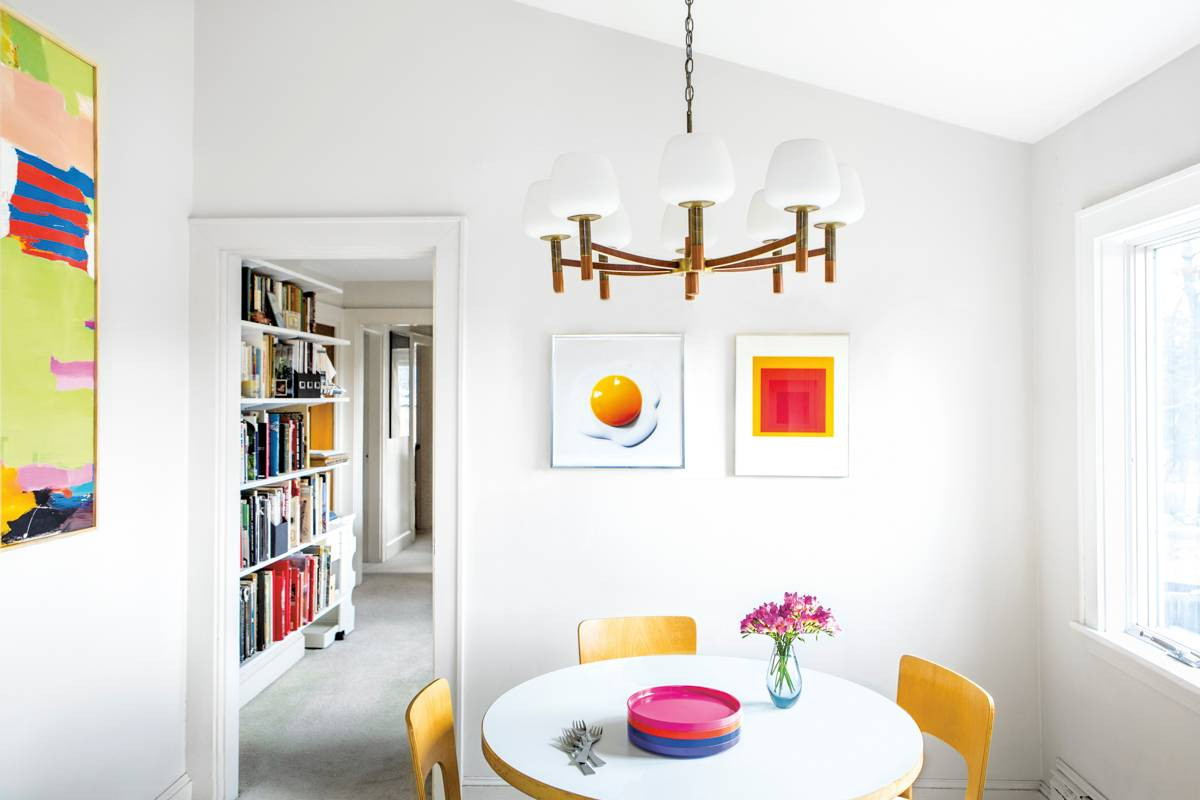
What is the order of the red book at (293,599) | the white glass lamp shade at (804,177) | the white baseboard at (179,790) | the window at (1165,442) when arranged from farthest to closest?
the red book at (293,599)
the white baseboard at (179,790)
the window at (1165,442)
the white glass lamp shade at (804,177)

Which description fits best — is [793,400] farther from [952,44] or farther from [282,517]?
[282,517]

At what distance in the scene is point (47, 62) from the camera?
2.23m

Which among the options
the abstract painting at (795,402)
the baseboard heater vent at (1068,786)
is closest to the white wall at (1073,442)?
the baseboard heater vent at (1068,786)

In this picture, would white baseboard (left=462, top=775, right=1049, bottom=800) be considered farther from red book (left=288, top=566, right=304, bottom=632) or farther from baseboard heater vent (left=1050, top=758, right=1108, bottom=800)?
red book (left=288, top=566, right=304, bottom=632)

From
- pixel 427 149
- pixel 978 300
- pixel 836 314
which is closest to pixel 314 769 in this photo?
pixel 427 149

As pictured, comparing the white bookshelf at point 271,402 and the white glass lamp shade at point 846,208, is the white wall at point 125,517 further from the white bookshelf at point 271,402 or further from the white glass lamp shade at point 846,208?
the white glass lamp shade at point 846,208

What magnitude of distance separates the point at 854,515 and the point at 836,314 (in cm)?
74

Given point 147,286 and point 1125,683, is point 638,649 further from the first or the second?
point 147,286

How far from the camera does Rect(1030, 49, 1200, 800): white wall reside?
222cm

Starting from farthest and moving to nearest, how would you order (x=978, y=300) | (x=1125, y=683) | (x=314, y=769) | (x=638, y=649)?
1. (x=314, y=769)
2. (x=978, y=300)
3. (x=638, y=649)
4. (x=1125, y=683)

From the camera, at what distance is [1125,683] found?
246cm

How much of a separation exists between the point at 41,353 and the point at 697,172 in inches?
72.5

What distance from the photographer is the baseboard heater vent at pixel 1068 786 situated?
8.69ft

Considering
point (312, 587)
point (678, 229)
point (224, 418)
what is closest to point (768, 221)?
point (678, 229)
